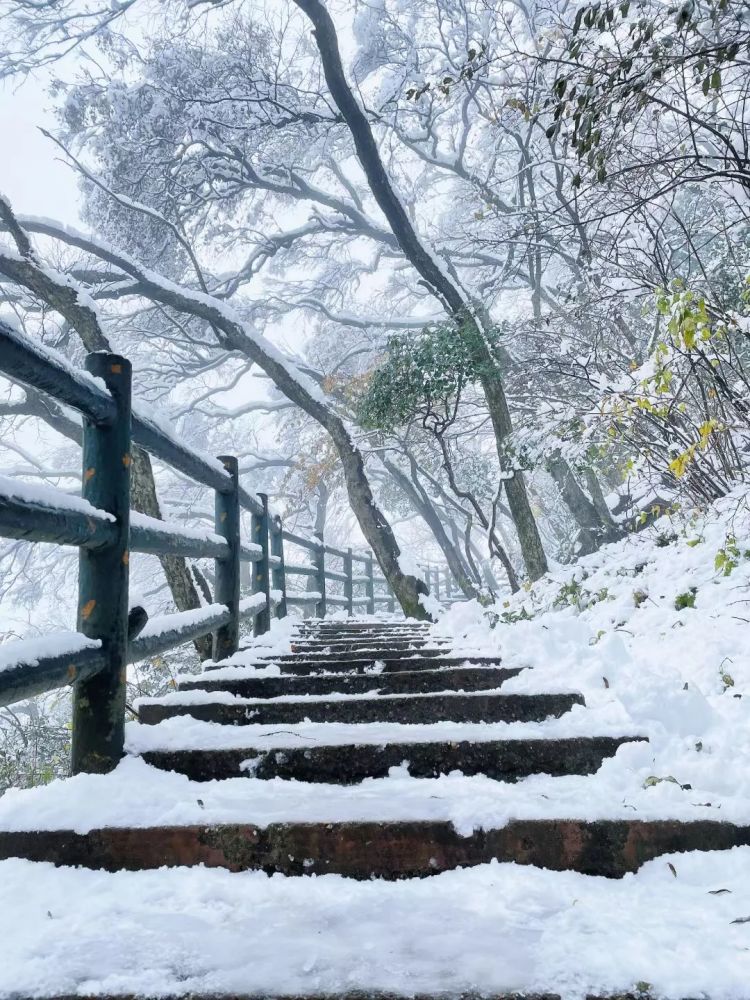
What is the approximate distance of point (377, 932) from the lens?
97 cm

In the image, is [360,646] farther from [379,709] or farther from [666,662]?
[379,709]

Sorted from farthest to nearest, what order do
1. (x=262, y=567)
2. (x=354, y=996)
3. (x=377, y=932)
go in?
(x=262, y=567), (x=377, y=932), (x=354, y=996)

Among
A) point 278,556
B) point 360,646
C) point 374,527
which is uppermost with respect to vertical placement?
point 374,527

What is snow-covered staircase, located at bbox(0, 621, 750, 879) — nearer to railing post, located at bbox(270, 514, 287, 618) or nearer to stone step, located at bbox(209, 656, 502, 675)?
stone step, located at bbox(209, 656, 502, 675)

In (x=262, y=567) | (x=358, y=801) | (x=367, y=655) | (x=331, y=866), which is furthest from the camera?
(x=262, y=567)

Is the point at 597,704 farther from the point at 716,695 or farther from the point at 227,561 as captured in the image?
the point at 227,561

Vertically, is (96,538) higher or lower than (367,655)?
higher

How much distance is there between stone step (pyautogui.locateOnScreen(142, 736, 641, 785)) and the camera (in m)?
1.58

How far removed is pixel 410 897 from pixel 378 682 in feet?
4.76

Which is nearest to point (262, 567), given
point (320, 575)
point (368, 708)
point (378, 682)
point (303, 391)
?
point (378, 682)

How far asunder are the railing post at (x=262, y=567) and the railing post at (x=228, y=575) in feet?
3.16

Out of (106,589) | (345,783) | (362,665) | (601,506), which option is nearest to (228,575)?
(362,665)

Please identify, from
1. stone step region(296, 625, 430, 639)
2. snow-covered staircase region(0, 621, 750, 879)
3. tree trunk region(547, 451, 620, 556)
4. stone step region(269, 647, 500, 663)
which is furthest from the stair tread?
tree trunk region(547, 451, 620, 556)

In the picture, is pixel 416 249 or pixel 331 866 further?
pixel 416 249
